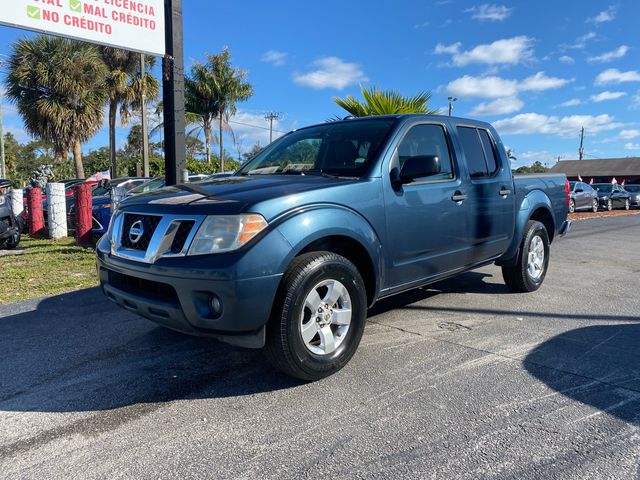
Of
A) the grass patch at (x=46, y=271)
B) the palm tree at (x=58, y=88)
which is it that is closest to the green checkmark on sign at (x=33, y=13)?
the grass patch at (x=46, y=271)

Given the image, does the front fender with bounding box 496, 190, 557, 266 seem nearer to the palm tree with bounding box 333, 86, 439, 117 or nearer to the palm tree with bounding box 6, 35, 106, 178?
the palm tree with bounding box 333, 86, 439, 117

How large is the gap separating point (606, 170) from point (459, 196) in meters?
74.1

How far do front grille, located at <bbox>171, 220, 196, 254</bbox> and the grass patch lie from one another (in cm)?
368

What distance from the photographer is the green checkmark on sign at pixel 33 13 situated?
7.03m

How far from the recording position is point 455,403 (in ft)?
9.87

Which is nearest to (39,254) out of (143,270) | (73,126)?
(143,270)

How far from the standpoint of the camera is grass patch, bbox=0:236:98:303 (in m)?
6.07

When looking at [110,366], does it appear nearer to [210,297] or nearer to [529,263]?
[210,297]

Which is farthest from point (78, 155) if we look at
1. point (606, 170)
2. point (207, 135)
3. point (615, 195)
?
point (606, 170)

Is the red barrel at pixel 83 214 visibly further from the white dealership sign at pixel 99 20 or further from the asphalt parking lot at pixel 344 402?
the asphalt parking lot at pixel 344 402

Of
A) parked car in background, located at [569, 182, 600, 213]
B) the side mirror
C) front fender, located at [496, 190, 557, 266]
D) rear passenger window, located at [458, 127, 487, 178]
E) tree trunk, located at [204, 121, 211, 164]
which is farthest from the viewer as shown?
tree trunk, located at [204, 121, 211, 164]

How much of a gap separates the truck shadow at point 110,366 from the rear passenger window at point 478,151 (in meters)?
2.72

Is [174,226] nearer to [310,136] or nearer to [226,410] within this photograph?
[226,410]

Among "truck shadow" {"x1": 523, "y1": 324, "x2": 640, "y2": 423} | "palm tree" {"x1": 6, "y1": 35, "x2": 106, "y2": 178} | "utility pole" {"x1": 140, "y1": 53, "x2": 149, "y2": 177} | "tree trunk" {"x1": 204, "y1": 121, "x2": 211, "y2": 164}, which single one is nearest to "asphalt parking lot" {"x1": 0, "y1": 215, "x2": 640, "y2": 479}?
"truck shadow" {"x1": 523, "y1": 324, "x2": 640, "y2": 423}
